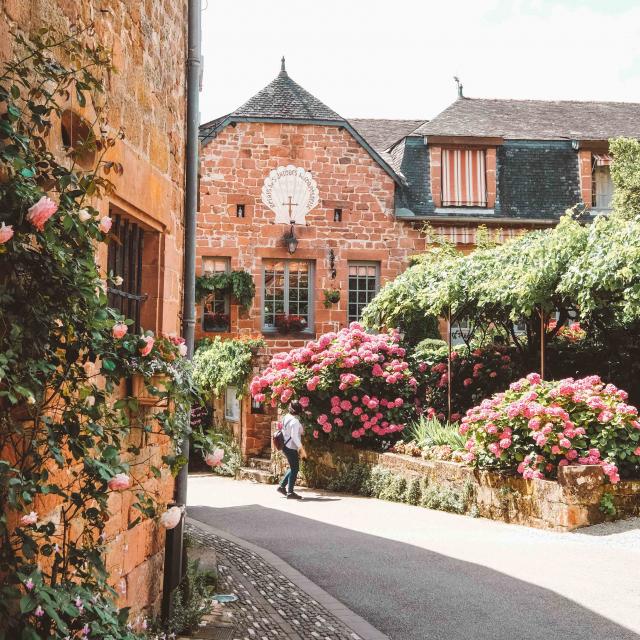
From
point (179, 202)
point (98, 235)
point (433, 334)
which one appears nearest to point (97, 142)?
point (98, 235)

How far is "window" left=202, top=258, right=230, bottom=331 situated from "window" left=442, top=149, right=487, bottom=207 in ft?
18.5

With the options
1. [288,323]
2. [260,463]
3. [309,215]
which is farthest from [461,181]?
[260,463]

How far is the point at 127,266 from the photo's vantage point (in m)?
5.25

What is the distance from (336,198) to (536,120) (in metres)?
6.04

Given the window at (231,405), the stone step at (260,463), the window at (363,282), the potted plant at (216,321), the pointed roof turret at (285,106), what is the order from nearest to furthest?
the stone step at (260,463) → the window at (231,405) → the potted plant at (216,321) → the pointed roof turret at (285,106) → the window at (363,282)

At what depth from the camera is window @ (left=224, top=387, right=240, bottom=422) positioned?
771 inches

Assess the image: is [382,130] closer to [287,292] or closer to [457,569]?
[287,292]

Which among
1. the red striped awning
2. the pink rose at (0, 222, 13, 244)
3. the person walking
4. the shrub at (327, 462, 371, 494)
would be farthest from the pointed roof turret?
the pink rose at (0, 222, 13, 244)

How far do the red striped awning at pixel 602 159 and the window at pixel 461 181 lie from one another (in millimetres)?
2799

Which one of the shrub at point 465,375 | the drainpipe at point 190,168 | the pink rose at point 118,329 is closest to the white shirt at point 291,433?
the shrub at point 465,375

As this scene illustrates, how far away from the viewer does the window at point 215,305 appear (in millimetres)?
20328

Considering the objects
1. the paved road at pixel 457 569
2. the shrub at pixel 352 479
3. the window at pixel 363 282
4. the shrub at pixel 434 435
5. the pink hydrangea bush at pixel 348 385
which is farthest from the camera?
the window at pixel 363 282

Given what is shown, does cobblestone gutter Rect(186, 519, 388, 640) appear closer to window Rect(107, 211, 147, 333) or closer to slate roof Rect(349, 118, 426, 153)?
window Rect(107, 211, 147, 333)

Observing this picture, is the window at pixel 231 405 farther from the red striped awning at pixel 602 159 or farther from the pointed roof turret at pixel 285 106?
the red striped awning at pixel 602 159
